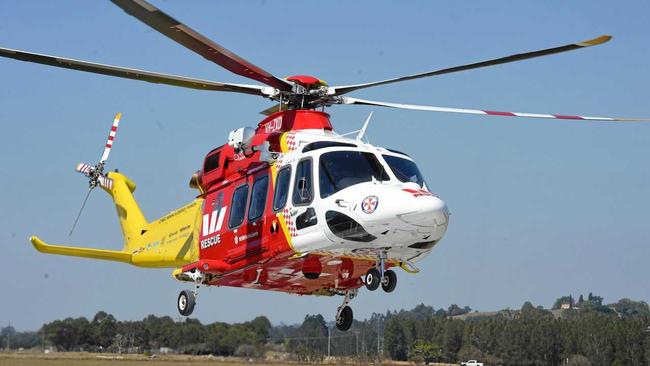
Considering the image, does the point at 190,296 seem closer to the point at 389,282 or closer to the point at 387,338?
the point at 389,282

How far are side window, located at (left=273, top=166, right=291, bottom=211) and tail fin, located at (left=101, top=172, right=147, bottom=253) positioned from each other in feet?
21.0

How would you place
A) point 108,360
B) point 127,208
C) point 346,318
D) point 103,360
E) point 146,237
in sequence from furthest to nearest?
point 103,360, point 108,360, point 127,208, point 146,237, point 346,318

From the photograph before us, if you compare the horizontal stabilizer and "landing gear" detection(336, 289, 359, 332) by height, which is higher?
the horizontal stabilizer

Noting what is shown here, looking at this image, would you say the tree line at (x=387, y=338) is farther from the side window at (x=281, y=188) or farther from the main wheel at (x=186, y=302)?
the side window at (x=281, y=188)

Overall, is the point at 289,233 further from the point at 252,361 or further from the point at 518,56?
the point at 252,361

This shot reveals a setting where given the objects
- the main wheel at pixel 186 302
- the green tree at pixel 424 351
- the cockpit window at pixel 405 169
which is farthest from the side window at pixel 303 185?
the green tree at pixel 424 351

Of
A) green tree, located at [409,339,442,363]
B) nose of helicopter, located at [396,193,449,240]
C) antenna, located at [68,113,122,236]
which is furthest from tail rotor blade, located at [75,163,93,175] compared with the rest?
green tree, located at [409,339,442,363]

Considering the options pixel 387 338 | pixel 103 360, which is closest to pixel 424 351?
pixel 387 338

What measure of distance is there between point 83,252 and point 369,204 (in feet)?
27.1

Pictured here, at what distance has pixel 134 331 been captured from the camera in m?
49.2

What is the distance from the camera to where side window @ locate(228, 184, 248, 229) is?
61.0 feet

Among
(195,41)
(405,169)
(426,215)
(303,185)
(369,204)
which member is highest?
(195,41)

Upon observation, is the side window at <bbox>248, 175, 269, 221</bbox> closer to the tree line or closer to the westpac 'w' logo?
the westpac 'w' logo

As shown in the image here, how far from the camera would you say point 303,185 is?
55.8ft
